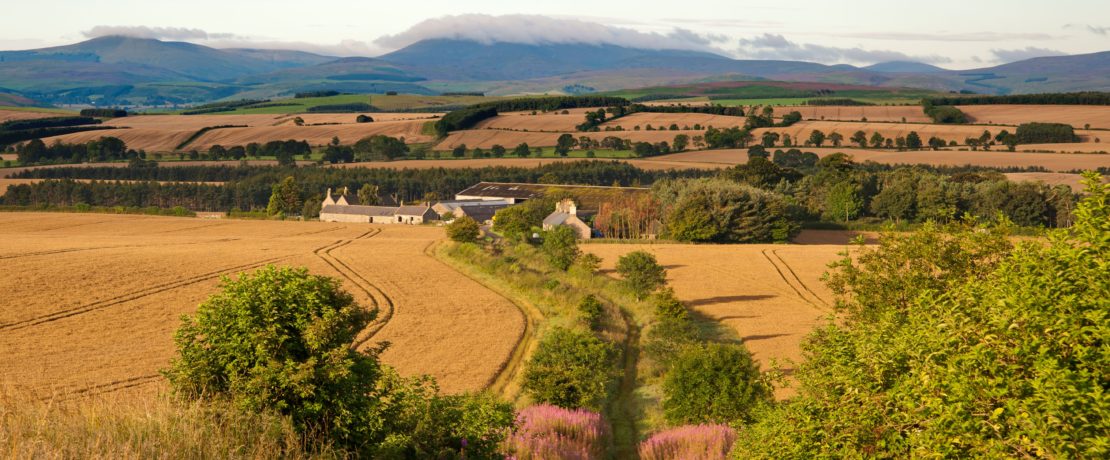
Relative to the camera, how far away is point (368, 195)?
115 m

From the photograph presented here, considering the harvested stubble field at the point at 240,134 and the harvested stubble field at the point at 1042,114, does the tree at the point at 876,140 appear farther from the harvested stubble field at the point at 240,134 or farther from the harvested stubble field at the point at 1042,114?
the harvested stubble field at the point at 240,134

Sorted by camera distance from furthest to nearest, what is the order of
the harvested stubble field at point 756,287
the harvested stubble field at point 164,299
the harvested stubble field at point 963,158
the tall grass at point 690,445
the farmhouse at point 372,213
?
the harvested stubble field at point 963,158 → the farmhouse at point 372,213 → the harvested stubble field at point 756,287 → the harvested stubble field at point 164,299 → the tall grass at point 690,445

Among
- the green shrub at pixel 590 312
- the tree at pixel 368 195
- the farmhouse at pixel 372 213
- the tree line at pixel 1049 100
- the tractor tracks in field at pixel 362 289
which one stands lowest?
the farmhouse at pixel 372 213

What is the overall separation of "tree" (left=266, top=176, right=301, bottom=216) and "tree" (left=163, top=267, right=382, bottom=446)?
9643 cm

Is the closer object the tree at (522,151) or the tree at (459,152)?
the tree at (522,151)

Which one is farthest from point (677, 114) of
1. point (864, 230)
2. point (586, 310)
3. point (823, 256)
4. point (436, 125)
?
point (586, 310)

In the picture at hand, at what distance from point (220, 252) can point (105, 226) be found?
85.4 feet

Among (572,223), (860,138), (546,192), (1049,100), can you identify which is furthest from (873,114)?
(572,223)

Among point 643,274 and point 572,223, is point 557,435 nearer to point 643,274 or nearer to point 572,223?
point 643,274

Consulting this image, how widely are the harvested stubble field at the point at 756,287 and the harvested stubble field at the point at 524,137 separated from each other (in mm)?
92507

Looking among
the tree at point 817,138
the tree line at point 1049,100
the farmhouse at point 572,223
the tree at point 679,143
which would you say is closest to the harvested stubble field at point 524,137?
the tree at point 679,143

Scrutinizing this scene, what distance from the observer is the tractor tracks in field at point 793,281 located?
4966 centimetres

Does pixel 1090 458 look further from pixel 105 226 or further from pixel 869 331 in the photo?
pixel 105 226

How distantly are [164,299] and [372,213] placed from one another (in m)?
63.1
